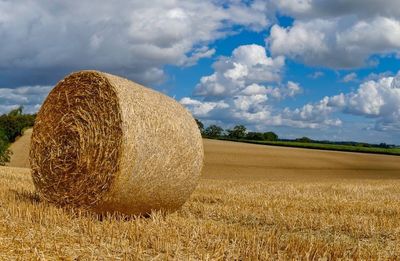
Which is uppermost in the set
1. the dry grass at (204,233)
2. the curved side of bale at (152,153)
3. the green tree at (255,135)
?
the green tree at (255,135)

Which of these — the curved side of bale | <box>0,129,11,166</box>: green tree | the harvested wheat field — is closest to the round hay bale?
the curved side of bale

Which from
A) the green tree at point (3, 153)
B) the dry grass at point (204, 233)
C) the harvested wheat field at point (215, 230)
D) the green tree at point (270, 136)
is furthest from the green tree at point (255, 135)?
the dry grass at point (204, 233)

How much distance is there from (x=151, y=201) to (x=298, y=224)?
7.22ft

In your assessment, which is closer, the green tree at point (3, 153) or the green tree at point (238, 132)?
the green tree at point (3, 153)

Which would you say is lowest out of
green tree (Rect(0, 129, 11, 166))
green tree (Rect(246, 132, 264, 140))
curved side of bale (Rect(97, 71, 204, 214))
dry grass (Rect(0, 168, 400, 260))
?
green tree (Rect(0, 129, 11, 166))

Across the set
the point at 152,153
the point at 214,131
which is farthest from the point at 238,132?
the point at 152,153

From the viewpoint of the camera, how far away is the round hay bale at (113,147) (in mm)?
7254

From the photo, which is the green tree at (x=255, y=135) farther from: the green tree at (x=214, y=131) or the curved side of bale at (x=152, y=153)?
the curved side of bale at (x=152, y=153)

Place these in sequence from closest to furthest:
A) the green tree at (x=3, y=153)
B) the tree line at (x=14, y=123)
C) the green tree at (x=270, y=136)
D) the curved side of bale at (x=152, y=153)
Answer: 1. the curved side of bale at (x=152, y=153)
2. the green tree at (x=3, y=153)
3. the tree line at (x=14, y=123)
4. the green tree at (x=270, y=136)

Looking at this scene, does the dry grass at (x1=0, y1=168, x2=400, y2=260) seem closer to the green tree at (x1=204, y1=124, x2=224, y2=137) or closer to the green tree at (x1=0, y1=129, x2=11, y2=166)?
the green tree at (x1=0, y1=129, x2=11, y2=166)

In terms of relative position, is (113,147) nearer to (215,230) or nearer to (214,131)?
(215,230)

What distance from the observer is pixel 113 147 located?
7285 mm

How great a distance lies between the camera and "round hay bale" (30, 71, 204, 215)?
7.25 metres

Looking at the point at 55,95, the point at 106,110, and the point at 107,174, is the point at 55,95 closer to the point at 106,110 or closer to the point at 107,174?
the point at 106,110
